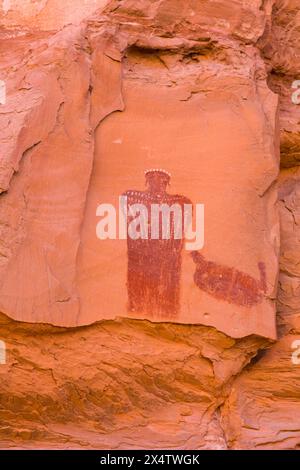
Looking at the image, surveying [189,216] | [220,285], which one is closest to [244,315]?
[220,285]

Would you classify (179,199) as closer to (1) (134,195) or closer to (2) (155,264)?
(1) (134,195)

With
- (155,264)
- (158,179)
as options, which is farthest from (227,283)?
(158,179)

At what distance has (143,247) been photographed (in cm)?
406

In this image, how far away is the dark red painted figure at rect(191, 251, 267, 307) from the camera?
13.3ft

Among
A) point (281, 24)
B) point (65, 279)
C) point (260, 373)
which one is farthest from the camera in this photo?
point (281, 24)

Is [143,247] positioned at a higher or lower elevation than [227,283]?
higher

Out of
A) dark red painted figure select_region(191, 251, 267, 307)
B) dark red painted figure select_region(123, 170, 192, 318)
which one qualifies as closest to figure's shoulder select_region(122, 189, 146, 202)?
dark red painted figure select_region(123, 170, 192, 318)

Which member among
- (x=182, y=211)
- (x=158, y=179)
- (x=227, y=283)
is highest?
(x=158, y=179)

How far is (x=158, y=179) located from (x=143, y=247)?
13.6 inches

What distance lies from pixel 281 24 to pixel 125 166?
1.40m

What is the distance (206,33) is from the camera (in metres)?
4.39

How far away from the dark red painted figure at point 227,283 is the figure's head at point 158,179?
0.36 m

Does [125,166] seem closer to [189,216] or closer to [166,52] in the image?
[189,216]

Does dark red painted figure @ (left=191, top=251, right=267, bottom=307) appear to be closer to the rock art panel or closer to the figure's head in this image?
the rock art panel
